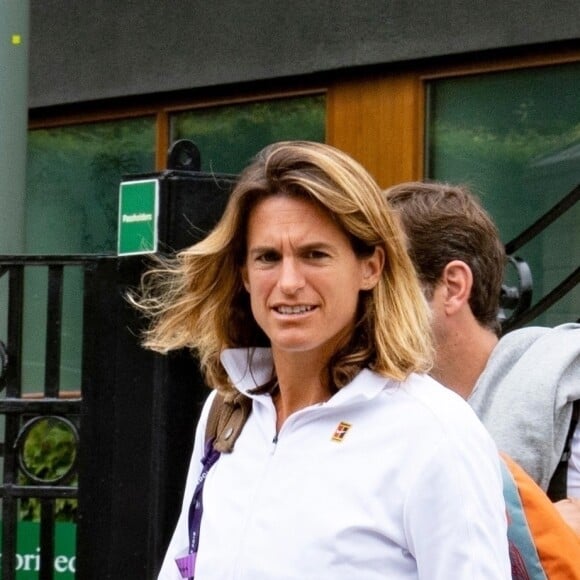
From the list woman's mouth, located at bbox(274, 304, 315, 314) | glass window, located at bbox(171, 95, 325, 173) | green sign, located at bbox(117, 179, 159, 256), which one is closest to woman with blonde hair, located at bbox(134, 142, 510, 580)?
woman's mouth, located at bbox(274, 304, 315, 314)

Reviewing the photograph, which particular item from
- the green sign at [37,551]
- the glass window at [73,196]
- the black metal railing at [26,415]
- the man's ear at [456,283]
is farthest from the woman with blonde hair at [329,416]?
the glass window at [73,196]

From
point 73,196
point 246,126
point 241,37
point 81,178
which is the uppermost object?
point 241,37

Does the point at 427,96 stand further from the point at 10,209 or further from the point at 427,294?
the point at 427,294

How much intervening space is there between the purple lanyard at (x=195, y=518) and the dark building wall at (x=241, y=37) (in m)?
5.43

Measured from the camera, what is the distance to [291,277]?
2.50 m

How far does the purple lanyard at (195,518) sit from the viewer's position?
8.63 feet

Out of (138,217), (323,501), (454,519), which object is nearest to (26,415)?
(138,217)

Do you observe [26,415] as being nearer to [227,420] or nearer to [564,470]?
[227,420]

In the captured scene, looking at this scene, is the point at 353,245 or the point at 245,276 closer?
the point at 353,245

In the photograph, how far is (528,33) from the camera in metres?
7.73

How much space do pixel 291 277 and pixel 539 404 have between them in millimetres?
598

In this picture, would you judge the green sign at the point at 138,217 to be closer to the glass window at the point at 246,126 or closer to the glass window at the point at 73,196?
the glass window at the point at 246,126

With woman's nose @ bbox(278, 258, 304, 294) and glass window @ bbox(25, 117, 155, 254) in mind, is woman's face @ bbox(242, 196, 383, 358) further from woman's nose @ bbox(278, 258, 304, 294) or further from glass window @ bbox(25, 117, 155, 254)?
glass window @ bbox(25, 117, 155, 254)

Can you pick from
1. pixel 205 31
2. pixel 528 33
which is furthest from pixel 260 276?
pixel 205 31
